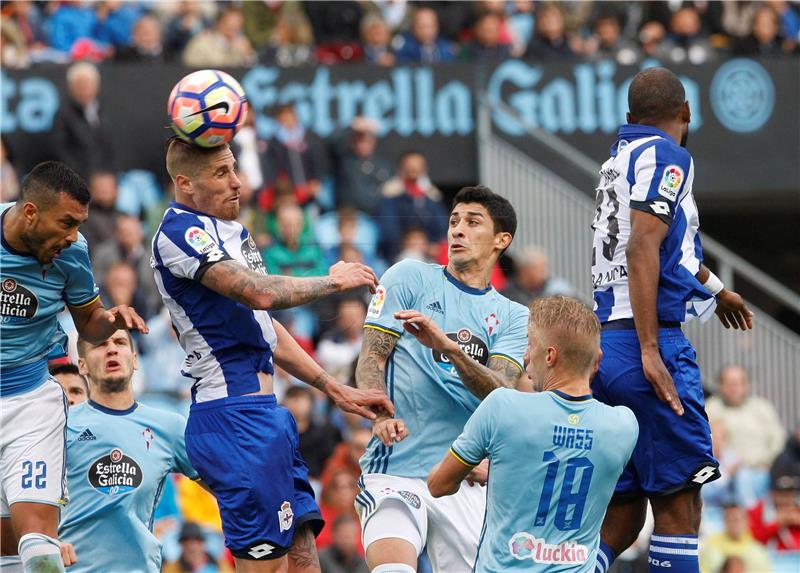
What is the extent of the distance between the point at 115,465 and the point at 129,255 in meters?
6.90

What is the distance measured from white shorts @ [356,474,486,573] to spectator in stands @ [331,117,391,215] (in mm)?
9506

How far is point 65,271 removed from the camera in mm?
7738

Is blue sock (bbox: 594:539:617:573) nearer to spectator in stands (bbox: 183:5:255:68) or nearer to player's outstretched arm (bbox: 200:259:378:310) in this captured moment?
player's outstretched arm (bbox: 200:259:378:310)

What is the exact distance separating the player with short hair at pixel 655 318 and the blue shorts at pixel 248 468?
67.1 inches

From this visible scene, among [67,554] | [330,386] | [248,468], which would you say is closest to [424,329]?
[330,386]

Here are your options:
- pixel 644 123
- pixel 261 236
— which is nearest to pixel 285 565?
pixel 644 123

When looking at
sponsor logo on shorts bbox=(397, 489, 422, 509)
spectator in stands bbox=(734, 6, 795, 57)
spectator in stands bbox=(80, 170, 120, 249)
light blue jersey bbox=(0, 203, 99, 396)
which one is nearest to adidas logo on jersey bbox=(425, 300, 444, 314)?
sponsor logo on shorts bbox=(397, 489, 422, 509)

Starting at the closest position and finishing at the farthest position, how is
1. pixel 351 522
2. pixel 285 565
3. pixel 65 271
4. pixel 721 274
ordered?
pixel 285 565, pixel 65 271, pixel 351 522, pixel 721 274

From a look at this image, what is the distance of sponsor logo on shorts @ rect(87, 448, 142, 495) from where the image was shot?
27.1 ft

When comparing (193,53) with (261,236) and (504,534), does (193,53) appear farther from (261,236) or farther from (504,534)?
(504,534)

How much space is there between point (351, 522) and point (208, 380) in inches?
204

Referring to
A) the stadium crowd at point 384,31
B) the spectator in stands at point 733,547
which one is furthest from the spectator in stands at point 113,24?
the spectator in stands at point 733,547

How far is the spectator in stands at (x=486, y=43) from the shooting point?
61.8 feet

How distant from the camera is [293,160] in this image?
56.0 ft
